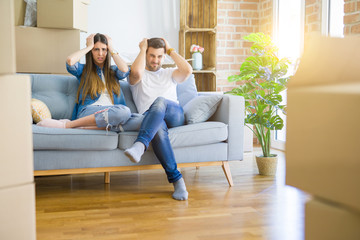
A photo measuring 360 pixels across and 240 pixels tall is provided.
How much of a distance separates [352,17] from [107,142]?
6.74 ft

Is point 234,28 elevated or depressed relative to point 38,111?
elevated

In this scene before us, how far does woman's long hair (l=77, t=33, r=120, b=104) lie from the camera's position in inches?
117

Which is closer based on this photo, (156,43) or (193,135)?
(193,135)

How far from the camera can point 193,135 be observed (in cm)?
276

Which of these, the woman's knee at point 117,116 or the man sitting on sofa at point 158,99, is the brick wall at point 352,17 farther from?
the woman's knee at point 117,116

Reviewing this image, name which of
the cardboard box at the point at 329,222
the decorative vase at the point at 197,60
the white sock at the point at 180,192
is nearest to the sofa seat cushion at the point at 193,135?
the white sock at the point at 180,192

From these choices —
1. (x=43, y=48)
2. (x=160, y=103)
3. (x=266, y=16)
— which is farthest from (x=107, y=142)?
(x=266, y=16)

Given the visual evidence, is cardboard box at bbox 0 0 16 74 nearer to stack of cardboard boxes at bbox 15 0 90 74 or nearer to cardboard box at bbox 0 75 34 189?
cardboard box at bbox 0 75 34 189

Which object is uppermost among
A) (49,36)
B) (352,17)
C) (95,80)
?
(352,17)

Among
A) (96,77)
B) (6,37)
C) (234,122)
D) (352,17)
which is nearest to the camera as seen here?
(6,37)

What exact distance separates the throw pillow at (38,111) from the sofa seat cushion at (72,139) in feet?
0.83

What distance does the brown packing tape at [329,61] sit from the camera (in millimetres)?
580

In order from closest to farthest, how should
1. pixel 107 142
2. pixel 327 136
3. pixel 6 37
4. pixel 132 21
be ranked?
pixel 327 136
pixel 6 37
pixel 107 142
pixel 132 21

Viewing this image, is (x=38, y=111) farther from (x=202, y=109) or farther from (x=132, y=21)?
(x=132, y=21)
